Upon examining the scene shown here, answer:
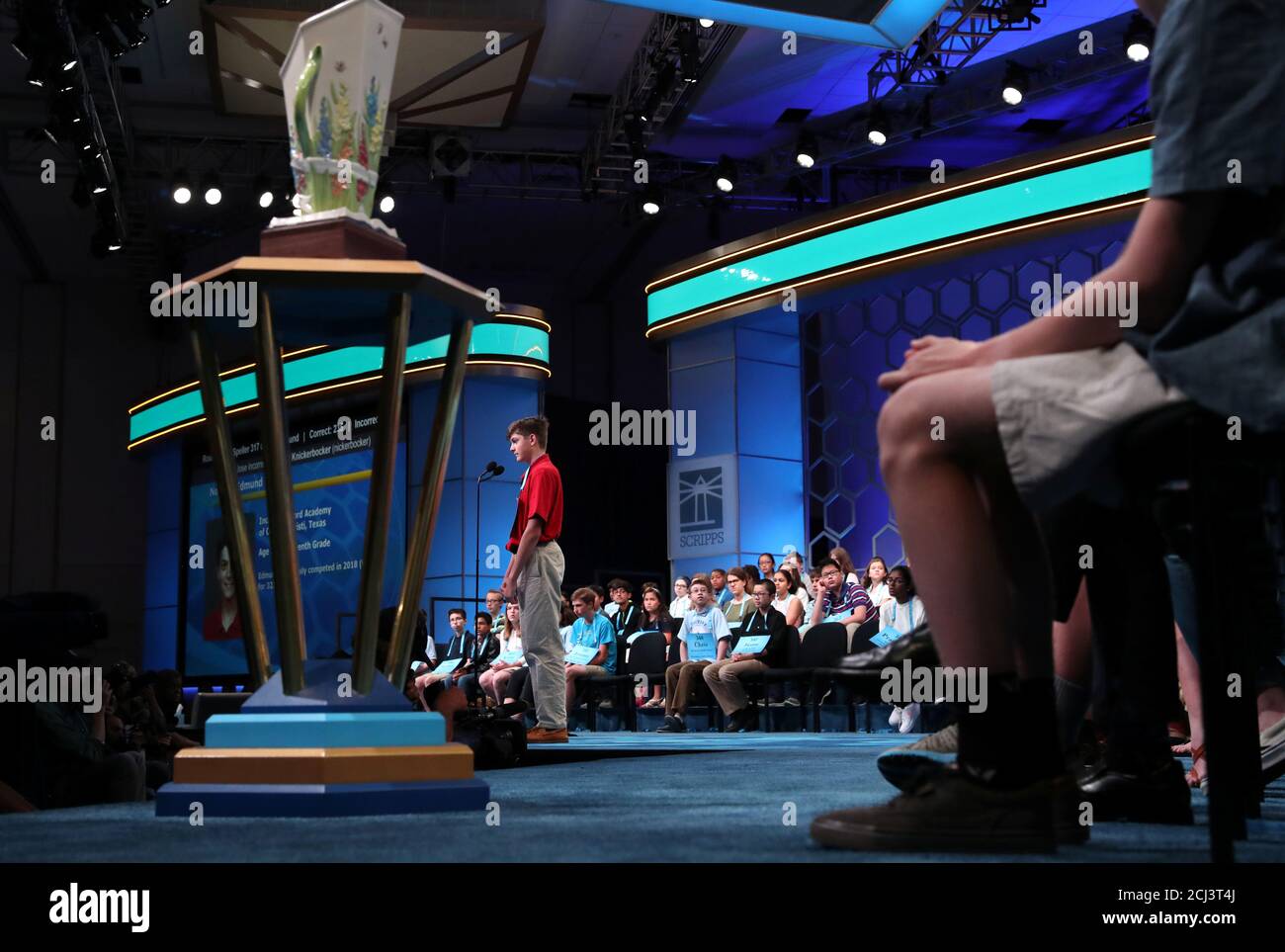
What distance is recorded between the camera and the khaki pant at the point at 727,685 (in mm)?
7387

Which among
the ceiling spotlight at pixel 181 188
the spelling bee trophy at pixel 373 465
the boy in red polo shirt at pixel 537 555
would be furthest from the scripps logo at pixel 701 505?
the spelling bee trophy at pixel 373 465

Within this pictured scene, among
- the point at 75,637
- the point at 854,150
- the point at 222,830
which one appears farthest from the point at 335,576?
the point at 222,830

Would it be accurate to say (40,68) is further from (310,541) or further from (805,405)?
(805,405)

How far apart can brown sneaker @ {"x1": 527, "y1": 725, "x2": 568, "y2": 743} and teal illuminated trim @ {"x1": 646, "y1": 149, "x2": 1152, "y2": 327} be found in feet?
14.1

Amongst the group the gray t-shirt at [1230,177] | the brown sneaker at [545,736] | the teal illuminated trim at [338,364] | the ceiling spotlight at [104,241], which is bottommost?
the brown sneaker at [545,736]

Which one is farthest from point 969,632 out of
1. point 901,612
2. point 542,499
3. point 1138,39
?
point 1138,39

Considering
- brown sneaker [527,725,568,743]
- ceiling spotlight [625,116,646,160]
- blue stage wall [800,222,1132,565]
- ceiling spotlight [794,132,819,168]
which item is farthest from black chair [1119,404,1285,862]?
ceiling spotlight [794,132,819,168]

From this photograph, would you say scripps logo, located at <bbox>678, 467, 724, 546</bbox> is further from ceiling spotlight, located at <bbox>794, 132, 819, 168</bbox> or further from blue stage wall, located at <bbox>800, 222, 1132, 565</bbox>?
ceiling spotlight, located at <bbox>794, 132, 819, 168</bbox>

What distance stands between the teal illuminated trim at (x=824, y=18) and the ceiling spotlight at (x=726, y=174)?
5454 mm

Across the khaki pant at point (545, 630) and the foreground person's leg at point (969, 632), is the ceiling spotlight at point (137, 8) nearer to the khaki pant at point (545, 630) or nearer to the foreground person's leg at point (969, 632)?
the khaki pant at point (545, 630)

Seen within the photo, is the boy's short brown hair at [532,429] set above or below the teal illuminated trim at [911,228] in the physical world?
below

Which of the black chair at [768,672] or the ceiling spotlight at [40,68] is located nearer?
the black chair at [768,672]

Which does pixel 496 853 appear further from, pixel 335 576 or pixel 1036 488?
pixel 335 576

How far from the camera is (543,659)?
484cm
